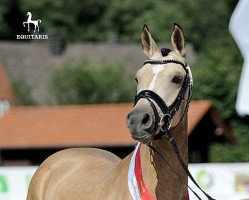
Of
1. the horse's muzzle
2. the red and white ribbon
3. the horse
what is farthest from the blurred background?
the horse's muzzle

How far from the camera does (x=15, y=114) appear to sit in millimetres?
27797

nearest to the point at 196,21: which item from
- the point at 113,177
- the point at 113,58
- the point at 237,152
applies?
the point at 113,58

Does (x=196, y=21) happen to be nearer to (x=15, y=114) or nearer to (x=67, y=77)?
(x=67, y=77)

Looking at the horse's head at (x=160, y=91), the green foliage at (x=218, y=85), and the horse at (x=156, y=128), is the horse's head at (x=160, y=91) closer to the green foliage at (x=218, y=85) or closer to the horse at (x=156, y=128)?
the horse at (x=156, y=128)

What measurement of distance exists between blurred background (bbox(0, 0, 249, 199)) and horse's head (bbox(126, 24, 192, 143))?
7176 millimetres

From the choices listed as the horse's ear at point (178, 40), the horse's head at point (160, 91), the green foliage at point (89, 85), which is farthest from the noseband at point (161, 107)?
the green foliage at point (89, 85)

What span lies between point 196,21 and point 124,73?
23.1 meters

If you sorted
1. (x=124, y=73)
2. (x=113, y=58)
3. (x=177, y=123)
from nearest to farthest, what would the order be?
1. (x=177, y=123)
2. (x=124, y=73)
3. (x=113, y=58)

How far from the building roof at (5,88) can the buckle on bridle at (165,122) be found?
1490 inches

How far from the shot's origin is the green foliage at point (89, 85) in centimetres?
3888

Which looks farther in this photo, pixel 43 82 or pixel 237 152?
pixel 43 82

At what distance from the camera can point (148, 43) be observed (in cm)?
574

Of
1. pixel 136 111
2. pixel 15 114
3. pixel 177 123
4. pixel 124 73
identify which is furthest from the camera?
pixel 124 73

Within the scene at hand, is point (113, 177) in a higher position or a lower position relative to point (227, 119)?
higher
